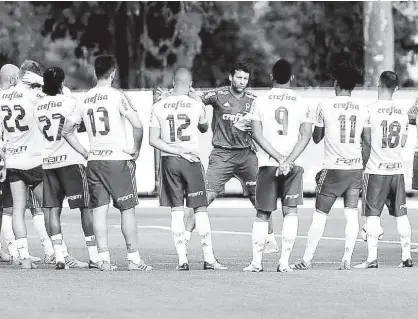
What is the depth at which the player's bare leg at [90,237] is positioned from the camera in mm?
15836

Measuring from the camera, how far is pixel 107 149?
1534 centimetres

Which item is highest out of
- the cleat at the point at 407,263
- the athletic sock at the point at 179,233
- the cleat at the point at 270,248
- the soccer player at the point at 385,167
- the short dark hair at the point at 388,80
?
the short dark hair at the point at 388,80

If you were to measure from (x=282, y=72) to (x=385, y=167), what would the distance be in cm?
160

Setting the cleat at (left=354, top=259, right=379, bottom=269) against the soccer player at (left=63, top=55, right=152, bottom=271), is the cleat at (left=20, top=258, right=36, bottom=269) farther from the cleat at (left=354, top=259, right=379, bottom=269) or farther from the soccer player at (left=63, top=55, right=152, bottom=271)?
the cleat at (left=354, top=259, right=379, bottom=269)

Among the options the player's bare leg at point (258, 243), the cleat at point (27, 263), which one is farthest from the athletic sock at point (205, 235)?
the cleat at point (27, 263)

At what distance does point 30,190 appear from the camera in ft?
54.8

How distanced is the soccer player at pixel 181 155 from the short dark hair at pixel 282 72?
0.93m

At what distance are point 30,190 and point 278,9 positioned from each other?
135 ft

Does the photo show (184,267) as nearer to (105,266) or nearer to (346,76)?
(105,266)

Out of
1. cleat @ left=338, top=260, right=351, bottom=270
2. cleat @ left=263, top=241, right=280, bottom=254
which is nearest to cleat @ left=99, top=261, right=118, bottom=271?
cleat @ left=338, top=260, right=351, bottom=270

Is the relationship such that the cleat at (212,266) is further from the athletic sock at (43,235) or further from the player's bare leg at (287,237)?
the athletic sock at (43,235)

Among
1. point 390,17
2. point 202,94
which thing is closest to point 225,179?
point 202,94

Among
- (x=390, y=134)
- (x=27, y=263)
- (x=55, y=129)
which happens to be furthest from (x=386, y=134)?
(x=27, y=263)

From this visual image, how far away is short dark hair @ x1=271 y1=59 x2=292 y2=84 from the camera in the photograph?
49.3ft
